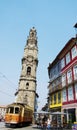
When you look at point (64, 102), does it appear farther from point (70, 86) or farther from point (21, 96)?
point (21, 96)

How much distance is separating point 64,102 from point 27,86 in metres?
25.7

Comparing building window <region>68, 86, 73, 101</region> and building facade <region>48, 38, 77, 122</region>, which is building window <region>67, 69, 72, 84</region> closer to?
building facade <region>48, 38, 77, 122</region>

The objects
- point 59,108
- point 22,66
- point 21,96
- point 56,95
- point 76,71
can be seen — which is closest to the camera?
point 76,71

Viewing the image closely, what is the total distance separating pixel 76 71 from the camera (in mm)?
22203

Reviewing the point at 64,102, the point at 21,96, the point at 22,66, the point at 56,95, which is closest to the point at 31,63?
the point at 22,66

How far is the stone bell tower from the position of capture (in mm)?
47719

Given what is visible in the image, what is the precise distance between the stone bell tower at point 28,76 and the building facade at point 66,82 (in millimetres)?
18978

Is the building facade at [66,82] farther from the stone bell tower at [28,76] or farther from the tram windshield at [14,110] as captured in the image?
the stone bell tower at [28,76]

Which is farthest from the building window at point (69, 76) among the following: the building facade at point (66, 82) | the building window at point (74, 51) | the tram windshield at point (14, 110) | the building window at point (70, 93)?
the tram windshield at point (14, 110)

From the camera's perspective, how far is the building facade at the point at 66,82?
74.0 feet

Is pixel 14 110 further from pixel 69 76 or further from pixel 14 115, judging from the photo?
pixel 69 76

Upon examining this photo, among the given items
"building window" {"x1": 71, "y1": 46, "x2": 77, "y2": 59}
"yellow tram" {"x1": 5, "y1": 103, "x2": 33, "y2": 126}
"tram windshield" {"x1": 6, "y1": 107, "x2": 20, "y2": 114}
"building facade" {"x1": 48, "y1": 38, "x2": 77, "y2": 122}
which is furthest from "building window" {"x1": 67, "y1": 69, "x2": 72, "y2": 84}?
"tram windshield" {"x1": 6, "y1": 107, "x2": 20, "y2": 114}

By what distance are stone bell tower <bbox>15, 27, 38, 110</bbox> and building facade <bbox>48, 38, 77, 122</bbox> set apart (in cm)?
1898

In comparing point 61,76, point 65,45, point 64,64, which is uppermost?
point 65,45
